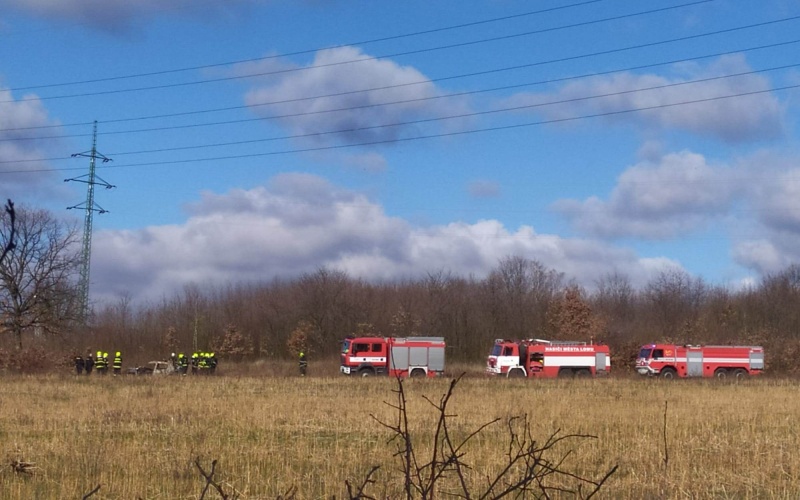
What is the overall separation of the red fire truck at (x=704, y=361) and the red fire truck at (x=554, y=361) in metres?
4.67

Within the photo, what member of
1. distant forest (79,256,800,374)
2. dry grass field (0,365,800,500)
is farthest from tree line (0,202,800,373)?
dry grass field (0,365,800,500)

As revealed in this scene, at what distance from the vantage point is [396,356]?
46.3 m

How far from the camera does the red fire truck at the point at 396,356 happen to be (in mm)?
46312

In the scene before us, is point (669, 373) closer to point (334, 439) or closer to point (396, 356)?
point (396, 356)

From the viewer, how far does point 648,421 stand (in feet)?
61.7

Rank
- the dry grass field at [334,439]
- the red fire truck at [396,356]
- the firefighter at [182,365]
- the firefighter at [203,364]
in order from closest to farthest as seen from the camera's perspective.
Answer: the dry grass field at [334,439]
the firefighter at [203,364]
the red fire truck at [396,356]
the firefighter at [182,365]

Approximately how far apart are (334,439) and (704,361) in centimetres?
3803

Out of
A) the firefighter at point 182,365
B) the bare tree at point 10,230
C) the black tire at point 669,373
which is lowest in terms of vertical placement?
the black tire at point 669,373

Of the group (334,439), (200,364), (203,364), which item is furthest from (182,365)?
(334,439)

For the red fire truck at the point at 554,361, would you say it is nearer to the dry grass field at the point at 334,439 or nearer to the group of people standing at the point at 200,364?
the group of people standing at the point at 200,364

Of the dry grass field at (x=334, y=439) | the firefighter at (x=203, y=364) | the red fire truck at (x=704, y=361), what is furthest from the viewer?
the red fire truck at (x=704, y=361)

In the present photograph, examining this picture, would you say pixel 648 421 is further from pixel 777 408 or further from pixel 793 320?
pixel 793 320

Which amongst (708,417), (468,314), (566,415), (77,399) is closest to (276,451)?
(566,415)

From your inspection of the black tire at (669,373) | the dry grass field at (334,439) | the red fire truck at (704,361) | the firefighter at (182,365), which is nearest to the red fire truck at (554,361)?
the black tire at (669,373)
